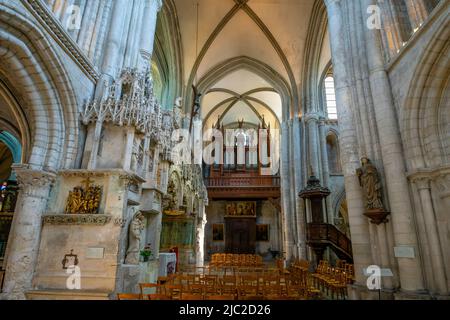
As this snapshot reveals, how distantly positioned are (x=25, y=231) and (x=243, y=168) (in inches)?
726

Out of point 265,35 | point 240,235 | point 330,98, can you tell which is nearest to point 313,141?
point 330,98

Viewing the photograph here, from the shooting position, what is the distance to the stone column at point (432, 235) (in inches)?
195

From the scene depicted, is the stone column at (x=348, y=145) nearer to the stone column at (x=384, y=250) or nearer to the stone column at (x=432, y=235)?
the stone column at (x=384, y=250)

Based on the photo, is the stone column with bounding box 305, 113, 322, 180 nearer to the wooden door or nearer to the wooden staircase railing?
the wooden staircase railing

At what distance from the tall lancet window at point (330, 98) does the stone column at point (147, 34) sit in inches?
481

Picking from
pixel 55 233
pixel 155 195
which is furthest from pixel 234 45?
pixel 55 233

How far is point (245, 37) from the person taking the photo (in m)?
16.9

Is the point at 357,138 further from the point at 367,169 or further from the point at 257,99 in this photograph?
the point at 257,99

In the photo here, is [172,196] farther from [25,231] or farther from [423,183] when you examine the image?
[423,183]

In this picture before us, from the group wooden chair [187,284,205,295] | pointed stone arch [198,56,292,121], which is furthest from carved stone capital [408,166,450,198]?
pointed stone arch [198,56,292,121]

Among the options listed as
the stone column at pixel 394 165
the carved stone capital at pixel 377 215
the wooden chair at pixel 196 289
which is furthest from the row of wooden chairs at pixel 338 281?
the wooden chair at pixel 196 289

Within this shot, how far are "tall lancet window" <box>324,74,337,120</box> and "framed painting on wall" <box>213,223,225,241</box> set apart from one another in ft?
41.9

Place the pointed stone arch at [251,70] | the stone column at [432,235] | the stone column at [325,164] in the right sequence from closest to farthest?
1. the stone column at [432,235]
2. the stone column at [325,164]
3. the pointed stone arch at [251,70]

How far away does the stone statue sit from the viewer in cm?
598
